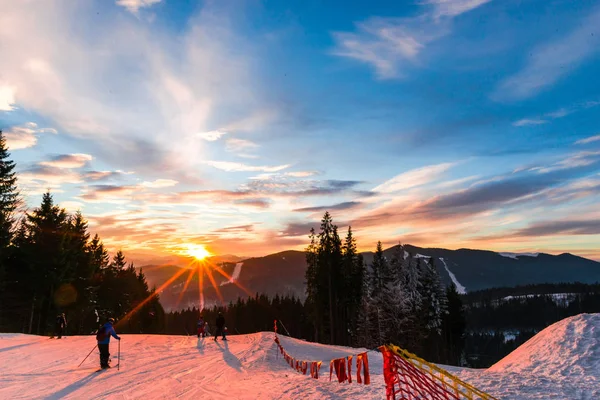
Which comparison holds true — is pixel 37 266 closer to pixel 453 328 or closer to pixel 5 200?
Answer: pixel 5 200

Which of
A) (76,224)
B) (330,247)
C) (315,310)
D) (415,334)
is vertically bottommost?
(415,334)

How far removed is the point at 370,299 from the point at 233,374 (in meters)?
35.3

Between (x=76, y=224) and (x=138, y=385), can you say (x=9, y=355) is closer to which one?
(x=138, y=385)

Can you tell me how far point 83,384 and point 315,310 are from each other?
4153cm

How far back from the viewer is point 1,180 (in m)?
34.2

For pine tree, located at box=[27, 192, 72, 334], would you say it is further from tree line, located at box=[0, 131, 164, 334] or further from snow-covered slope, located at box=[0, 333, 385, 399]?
snow-covered slope, located at box=[0, 333, 385, 399]

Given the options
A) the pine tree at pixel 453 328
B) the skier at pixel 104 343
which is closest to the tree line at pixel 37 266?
the skier at pixel 104 343

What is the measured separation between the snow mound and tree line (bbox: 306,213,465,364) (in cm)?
2949

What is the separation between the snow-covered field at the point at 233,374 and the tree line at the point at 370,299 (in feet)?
86.8

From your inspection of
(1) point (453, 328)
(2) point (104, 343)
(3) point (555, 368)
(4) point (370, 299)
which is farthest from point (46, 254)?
(1) point (453, 328)

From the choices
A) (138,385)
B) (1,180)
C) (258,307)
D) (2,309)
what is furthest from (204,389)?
(258,307)

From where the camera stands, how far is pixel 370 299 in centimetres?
4809

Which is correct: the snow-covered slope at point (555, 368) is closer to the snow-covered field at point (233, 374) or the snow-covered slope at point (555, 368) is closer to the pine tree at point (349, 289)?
the snow-covered field at point (233, 374)

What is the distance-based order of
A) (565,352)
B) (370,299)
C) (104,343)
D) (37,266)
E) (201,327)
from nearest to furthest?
(565,352) < (104,343) < (201,327) < (37,266) < (370,299)
